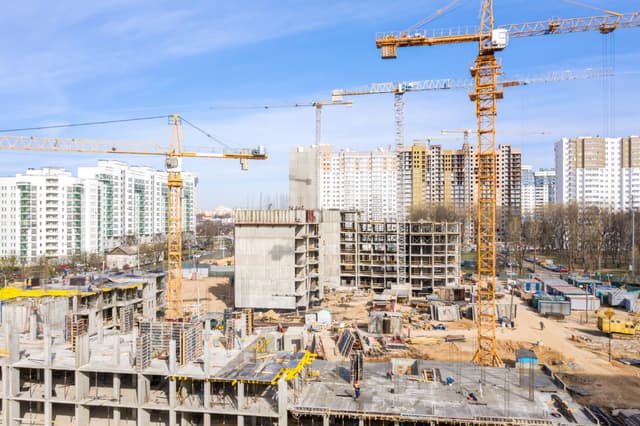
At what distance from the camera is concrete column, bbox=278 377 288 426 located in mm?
13314

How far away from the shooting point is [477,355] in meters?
21.7

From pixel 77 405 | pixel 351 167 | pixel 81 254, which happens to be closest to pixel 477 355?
pixel 77 405

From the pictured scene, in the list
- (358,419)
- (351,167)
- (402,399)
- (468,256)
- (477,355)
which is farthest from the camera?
(351,167)

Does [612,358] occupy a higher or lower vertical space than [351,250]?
lower

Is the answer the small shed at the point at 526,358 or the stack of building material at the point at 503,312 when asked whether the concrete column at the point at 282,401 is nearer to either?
the small shed at the point at 526,358

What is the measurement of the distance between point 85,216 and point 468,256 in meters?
52.9

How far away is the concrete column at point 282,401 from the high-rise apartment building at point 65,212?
52.9m

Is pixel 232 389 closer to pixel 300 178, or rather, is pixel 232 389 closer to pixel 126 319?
pixel 126 319

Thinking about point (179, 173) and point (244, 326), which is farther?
point (179, 173)

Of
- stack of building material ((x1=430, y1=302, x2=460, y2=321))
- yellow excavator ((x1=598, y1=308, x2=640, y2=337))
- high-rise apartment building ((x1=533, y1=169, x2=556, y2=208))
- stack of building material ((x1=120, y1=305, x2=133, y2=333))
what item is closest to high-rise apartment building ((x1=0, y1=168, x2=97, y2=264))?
stack of building material ((x1=120, y1=305, x2=133, y2=333))

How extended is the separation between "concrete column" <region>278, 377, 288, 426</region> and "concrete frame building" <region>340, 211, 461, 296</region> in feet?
94.2

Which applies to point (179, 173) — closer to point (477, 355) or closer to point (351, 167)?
point (477, 355)

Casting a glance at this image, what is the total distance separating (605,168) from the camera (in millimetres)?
89062

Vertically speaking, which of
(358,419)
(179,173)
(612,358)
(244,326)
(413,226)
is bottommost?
(612,358)
